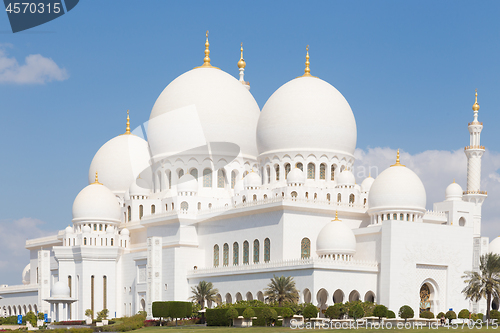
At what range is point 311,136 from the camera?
185 feet

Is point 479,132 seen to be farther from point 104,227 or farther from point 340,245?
point 104,227

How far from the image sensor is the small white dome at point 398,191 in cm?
5009

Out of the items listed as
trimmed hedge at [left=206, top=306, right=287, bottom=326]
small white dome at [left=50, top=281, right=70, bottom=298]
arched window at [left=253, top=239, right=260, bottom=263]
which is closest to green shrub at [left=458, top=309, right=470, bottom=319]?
trimmed hedge at [left=206, top=306, right=287, bottom=326]

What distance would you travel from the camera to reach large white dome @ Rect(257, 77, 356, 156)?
5634 cm

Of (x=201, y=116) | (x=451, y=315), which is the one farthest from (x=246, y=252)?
(x=451, y=315)

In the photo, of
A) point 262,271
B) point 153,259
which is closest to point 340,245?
point 262,271

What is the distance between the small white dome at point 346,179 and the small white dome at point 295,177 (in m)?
3.10

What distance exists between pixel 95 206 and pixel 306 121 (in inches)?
721

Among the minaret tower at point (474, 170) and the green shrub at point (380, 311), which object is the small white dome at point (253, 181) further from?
the minaret tower at point (474, 170)

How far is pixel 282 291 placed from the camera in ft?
149

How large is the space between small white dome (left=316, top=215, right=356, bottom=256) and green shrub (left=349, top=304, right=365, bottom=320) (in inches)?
193

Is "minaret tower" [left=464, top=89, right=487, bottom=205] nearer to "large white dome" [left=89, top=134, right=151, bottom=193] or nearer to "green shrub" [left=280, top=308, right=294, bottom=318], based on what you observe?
"green shrub" [left=280, top=308, right=294, bottom=318]

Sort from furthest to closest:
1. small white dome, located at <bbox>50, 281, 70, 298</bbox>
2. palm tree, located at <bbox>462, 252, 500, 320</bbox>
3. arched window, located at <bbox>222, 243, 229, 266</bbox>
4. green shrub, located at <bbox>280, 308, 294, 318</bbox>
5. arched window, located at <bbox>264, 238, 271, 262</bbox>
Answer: small white dome, located at <bbox>50, 281, 70, 298</bbox>, arched window, located at <bbox>222, 243, 229, 266</bbox>, arched window, located at <bbox>264, 238, 271, 262</bbox>, palm tree, located at <bbox>462, 252, 500, 320</bbox>, green shrub, located at <bbox>280, 308, 294, 318</bbox>

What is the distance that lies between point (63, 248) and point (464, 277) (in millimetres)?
30046
